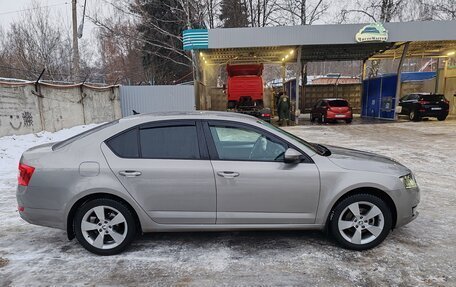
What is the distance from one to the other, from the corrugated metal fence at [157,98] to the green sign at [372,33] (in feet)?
29.5

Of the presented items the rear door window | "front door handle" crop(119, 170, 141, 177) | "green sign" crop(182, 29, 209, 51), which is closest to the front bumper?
the rear door window

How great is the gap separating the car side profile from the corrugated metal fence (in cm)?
1400

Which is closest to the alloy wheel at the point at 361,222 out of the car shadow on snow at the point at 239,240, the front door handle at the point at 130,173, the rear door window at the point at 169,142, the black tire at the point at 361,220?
the black tire at the point at 361,220

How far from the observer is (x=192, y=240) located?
3844mm

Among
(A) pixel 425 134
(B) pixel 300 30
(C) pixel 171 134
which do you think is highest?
(B) pixel 300 30

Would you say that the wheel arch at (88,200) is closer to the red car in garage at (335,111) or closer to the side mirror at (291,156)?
the side mirror at (291,156)

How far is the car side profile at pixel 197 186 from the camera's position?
3.38 metres

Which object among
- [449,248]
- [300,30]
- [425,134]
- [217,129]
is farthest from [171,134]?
[300,30]

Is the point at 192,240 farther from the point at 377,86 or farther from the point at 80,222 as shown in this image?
the point at 377,86

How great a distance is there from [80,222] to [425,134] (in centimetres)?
1386

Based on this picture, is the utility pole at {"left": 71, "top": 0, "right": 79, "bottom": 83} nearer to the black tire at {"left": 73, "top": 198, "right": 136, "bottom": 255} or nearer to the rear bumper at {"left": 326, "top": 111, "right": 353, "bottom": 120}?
the rear bumper at {"left": 326, "top": 111, "right": 353, "bottom": 120}

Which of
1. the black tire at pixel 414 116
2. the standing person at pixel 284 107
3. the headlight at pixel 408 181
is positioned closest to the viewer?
the headlight at pixel 408 181

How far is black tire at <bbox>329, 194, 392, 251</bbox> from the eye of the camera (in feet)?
11.5

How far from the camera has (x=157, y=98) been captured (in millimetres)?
17578
